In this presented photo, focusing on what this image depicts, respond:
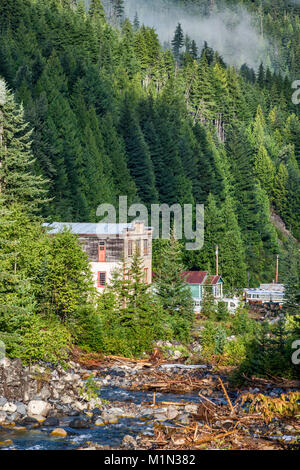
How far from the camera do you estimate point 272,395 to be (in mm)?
28594

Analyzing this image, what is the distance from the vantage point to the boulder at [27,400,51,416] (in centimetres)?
Result: 2622

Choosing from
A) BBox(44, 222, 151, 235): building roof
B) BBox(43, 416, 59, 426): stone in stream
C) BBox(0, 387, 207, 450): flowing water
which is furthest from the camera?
BBox(44, 222, 151, 235): building roof

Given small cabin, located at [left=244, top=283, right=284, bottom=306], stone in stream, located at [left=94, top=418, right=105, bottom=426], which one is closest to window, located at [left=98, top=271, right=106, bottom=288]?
stone in stream, located at [left=94, top=418, right=105, bottom=426]

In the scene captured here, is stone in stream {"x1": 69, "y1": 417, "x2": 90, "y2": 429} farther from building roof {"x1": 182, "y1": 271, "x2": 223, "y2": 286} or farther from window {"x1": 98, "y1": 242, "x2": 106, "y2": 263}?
building roof {"x1": 182, "y1": 271, "x2": 223, "y2": 286}

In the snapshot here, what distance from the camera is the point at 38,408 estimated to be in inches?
1040

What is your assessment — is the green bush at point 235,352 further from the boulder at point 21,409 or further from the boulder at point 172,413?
the boulder at point 21,409

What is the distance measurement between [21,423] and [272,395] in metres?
9.98

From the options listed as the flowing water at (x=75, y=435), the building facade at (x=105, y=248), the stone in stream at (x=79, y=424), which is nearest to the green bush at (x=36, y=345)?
the flowing water at (x=75, y=435)

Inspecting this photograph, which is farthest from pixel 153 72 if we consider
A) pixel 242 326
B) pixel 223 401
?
pixel 223 401

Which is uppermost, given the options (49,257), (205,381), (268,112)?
(268,112)

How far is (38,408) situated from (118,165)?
66.5 m

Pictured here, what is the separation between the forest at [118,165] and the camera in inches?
1555

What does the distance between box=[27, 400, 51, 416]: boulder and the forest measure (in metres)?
3.52
